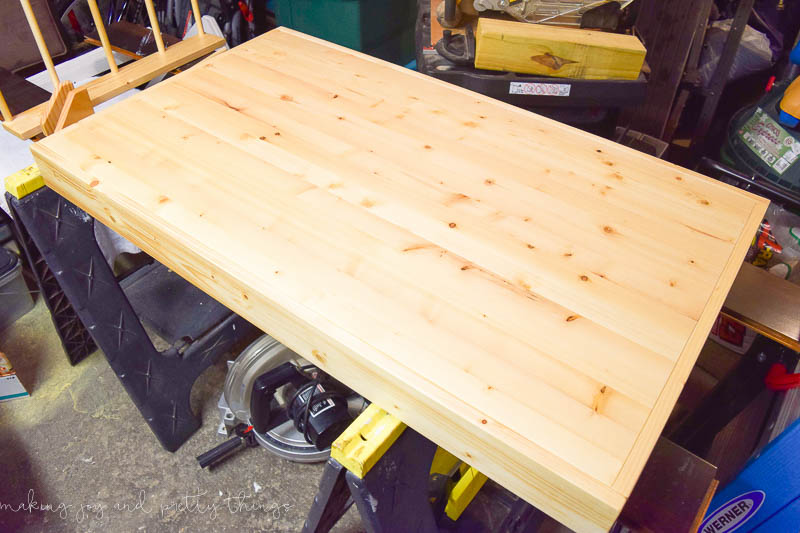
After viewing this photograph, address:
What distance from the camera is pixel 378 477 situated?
70cm

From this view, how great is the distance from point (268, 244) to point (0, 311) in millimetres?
1404

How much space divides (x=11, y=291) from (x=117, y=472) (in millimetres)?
721

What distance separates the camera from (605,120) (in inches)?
62.5

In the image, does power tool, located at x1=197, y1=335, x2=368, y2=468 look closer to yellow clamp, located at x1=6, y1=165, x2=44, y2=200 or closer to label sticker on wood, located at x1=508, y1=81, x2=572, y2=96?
yellow clamp, located at x1=6, y1=165, x2=44, y2=200

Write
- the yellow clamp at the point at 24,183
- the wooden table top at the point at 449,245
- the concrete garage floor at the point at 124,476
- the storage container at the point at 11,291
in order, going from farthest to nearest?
the storage container at the point at 11,291 → the concrete garage floor at the point at 124,476 → the yellow clamp at the point at 24,183 → the wooden table top at the point at 449,245

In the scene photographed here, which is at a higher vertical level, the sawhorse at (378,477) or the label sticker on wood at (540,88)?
the label sticker on wood at (540,88)

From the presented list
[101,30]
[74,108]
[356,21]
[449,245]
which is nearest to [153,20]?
[101,30]

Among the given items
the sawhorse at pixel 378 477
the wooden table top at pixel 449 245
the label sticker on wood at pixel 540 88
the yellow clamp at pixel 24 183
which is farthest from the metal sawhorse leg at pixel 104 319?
the label sticker on wood at pixel 540 88

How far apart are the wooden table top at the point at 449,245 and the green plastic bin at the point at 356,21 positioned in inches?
54.7

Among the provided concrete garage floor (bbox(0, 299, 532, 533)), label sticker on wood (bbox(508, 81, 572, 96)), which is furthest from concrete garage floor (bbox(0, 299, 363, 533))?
label sticker on wood (bbox(508, 81, 572, 96))

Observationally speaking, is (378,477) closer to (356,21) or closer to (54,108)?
(54,108)

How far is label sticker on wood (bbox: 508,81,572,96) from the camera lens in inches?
54.6

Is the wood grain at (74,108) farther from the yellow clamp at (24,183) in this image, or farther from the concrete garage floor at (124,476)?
the concrete garage floor at (124,476)

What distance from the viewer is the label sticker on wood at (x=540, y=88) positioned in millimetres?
1386
